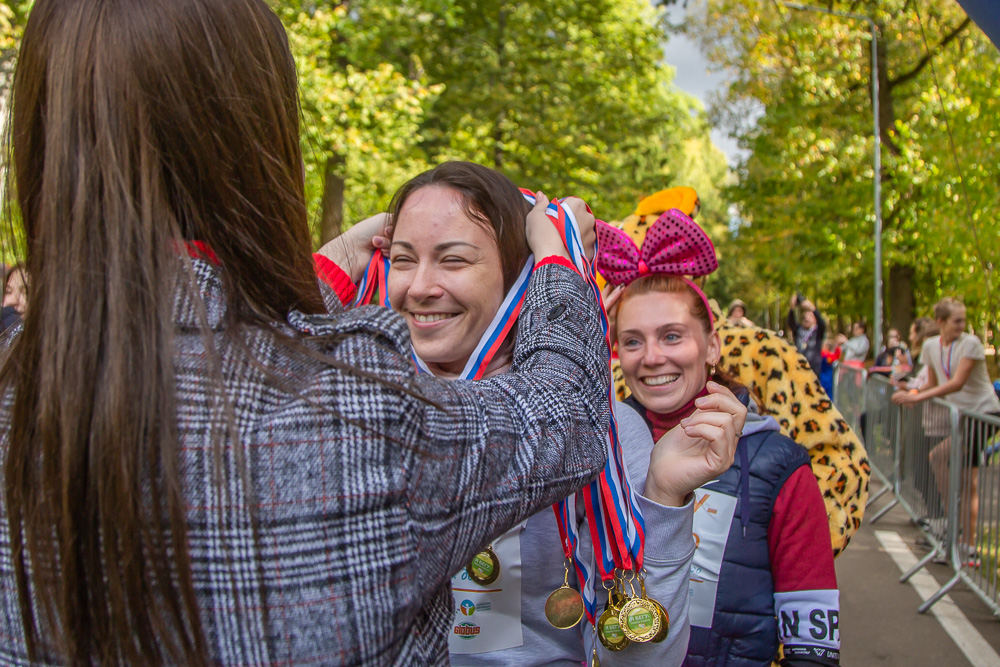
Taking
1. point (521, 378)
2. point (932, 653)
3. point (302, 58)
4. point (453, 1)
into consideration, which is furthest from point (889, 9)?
point (521, 378)

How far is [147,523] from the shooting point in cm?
87

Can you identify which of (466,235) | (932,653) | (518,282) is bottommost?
(932,653)

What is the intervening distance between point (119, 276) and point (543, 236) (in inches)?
35.1

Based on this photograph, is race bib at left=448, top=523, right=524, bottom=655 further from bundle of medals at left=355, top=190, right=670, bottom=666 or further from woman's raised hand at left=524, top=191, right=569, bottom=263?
woman's raised hand at left=524, top=191, right=569, bottom=263

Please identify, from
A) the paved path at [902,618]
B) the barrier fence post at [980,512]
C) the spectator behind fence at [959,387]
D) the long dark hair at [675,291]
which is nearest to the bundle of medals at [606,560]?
the long dark hair at [675,291]

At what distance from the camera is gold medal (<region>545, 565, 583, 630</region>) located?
5.38 feet

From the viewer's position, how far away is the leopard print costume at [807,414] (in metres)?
2.82

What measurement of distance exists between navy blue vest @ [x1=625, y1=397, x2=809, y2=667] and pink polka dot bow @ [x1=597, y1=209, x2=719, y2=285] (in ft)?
1.82

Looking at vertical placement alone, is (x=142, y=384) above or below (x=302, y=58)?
below

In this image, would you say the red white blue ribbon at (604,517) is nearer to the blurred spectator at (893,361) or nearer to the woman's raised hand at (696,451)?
the woman's raised hand at (696,451)

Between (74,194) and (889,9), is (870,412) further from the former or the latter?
(74,194)

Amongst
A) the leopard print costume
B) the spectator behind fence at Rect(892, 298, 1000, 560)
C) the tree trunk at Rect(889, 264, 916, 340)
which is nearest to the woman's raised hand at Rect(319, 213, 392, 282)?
the leopard print costume

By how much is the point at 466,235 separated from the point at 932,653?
13.6 feet

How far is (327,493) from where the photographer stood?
910 mm
